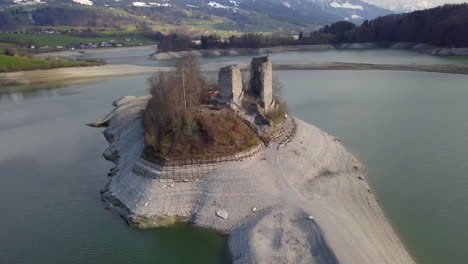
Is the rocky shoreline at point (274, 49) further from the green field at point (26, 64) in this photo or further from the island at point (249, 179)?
the island at point (249, 179)

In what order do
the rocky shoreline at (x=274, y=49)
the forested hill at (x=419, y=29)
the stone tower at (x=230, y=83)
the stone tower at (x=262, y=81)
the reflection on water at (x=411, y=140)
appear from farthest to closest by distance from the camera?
the rocky shoreline at (x=274, y=49) → the forested hill at (x=419, y=29) → the stone tower at (x=262, y=81) → the stone tower at (x=230, y=83) → the reflection on water at (x=411, y=140)

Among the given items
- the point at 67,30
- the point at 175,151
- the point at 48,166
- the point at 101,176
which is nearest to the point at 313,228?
the point at 175,151

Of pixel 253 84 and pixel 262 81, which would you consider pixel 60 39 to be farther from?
pixel 262 81

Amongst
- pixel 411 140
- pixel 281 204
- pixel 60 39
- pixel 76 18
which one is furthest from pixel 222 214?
pixel 76 18

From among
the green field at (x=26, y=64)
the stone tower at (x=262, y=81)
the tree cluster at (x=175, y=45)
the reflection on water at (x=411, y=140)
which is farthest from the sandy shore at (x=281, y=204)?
the tree cluster at (x=175, y=45)

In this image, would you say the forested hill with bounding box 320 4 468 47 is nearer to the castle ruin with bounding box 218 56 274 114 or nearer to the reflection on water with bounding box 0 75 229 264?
the castle ruin with bounding box 218 56 274 114

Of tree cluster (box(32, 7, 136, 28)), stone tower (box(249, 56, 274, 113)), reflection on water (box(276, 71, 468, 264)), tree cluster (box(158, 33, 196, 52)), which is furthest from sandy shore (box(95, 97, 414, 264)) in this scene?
tree cluster (box(32, 7, 136, 28))
